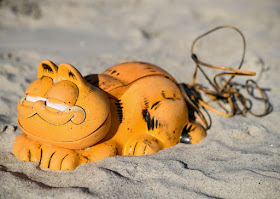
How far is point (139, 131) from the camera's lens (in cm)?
251

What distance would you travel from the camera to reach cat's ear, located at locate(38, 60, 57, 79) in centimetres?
222

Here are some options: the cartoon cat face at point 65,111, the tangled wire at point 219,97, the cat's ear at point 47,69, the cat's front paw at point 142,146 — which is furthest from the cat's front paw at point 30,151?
the tangled wire at point 219,97

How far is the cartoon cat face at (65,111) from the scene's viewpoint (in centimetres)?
210

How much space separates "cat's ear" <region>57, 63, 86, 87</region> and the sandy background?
0.61 m

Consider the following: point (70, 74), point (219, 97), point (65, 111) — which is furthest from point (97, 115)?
point (219, 97)

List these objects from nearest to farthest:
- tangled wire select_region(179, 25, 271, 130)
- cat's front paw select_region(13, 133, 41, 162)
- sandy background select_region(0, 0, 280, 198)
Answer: sandy background select_region(0, 0, 280, 198) < cat's front paw select_region(13, 133, 41, 162) < tangled wire select_region(179, 25, 271, 130)

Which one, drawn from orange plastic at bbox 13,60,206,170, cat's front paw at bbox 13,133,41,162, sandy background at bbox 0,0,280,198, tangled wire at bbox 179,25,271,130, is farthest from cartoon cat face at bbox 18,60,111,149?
tangled wire at bbox 179,25,271,130

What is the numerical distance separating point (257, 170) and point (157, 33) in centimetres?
427

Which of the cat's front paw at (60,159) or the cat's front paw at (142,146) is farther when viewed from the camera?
the cat's front paw at (142,146)

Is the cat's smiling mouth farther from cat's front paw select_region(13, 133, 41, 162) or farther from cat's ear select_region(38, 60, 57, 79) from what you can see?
cat's front paw select_region(13, 133, 41, 162)

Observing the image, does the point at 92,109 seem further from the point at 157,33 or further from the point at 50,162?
the point at 157,33

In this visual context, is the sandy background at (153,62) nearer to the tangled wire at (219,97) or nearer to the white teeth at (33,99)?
the tangled wire at (219,97)

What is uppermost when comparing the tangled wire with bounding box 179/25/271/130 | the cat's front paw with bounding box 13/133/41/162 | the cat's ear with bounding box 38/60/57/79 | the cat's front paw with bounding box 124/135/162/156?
the cat's ear with bounding box 38/60/57/79

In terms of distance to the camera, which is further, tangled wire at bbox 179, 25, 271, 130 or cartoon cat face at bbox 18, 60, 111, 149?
tangled wire at bbox 179, 25, 271, 130
